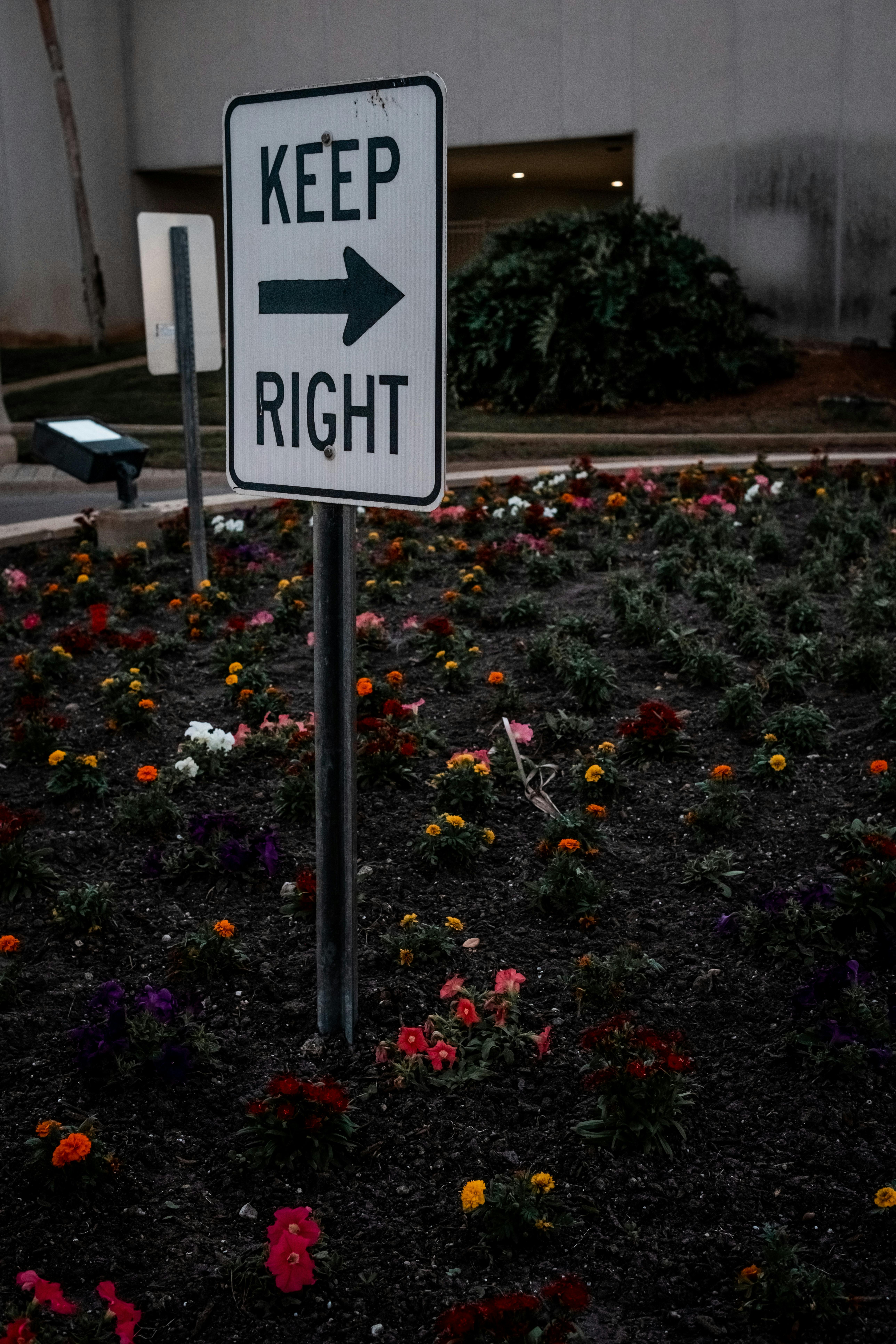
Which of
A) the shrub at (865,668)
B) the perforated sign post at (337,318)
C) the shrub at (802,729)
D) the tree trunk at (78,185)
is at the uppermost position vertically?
the tree trunk at (78,185)

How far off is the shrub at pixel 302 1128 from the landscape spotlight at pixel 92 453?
17.4ft

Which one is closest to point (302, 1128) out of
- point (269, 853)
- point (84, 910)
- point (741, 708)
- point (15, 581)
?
point (84, 910)

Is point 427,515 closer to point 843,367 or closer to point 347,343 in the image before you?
point 347,343

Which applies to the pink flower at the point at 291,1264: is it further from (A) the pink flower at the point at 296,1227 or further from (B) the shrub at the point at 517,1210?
(B) the shrub at the point at 517,1210

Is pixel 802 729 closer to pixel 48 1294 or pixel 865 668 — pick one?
pixel 865 668

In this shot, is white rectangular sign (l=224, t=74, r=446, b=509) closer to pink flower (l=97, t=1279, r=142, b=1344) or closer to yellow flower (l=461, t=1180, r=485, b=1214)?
yellow flower (l=461, t=1180, r=485, b=1214)

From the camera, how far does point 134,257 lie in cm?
2430

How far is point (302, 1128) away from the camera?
2424mm

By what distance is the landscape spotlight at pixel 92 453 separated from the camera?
24.0 ft

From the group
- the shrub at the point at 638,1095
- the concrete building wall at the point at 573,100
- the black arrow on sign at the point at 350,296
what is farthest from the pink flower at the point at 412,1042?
the concrete building wall at the point at 573,100

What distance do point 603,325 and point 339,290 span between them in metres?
13.5

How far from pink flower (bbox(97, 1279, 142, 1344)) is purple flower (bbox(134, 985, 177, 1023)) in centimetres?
75

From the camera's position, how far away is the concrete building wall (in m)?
17.1

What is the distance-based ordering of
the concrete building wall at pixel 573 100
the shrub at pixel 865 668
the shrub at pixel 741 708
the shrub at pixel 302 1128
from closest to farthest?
the shrub at pixel 302 1128, the shrub at pixel 741 708, the shrub at pixel 865 668, the concrete building wall at pixel 573 100
